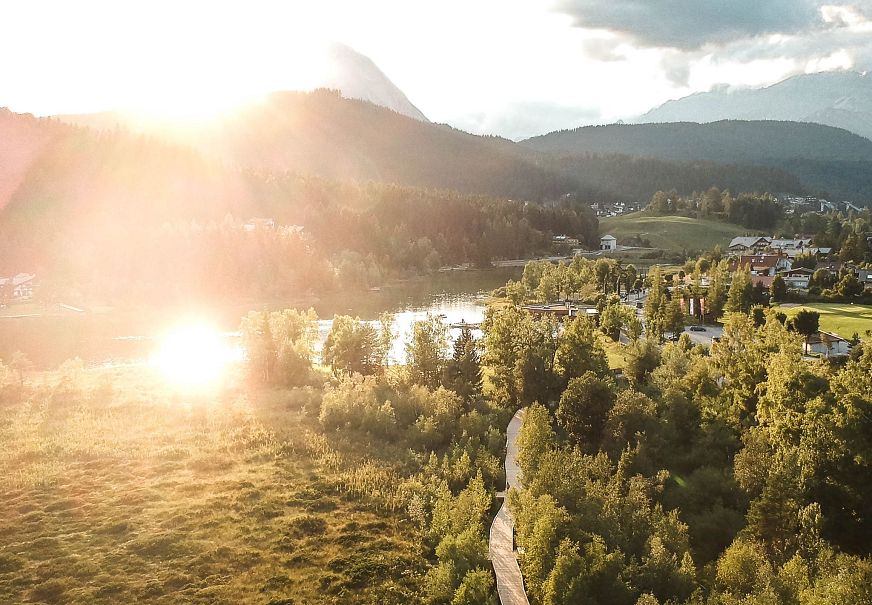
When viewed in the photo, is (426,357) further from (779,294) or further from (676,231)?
(676,231)

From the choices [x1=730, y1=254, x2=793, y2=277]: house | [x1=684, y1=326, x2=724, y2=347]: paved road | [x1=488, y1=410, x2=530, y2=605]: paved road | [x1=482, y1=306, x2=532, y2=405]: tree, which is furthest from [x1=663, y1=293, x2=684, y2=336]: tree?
[x1=730, y1=254, x2=793, y2=277]: house

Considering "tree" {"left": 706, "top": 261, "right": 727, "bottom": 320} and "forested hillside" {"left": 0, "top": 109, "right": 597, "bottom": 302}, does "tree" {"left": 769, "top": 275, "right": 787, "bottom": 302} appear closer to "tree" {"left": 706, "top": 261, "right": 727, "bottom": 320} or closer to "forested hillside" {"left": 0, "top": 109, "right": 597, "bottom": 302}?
"tree" {"left": 706, "top": 261, "right": 727, "bottom": 320}

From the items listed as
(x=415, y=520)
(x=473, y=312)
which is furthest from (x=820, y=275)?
(x=415, y=520)

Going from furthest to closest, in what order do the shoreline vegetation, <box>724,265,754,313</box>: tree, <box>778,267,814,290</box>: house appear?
1. <box>778,267,814,290</box>: house
2. <box>724,265,754,313</box>: tree
3. the shoreline vegetation

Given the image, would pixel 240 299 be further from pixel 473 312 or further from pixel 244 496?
pixel 244 496

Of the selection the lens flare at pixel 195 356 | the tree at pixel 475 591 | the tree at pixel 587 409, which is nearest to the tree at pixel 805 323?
the tree at pixel 587 409
